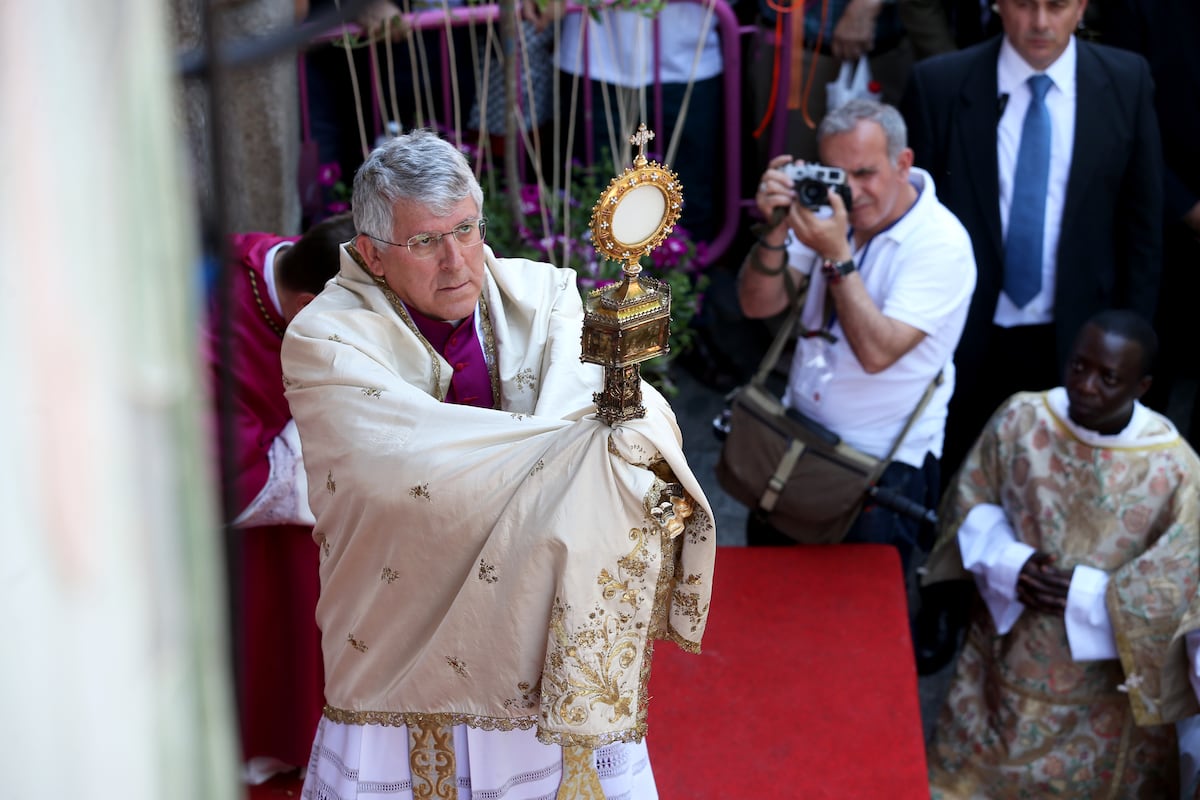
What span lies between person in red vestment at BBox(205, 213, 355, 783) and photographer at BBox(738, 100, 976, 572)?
137 centimetres

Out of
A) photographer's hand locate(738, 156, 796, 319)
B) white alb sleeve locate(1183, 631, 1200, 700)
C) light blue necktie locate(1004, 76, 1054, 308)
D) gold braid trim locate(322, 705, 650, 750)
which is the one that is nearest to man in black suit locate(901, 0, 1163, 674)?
light blue necktie locate(1004, 76, 1054, 308)

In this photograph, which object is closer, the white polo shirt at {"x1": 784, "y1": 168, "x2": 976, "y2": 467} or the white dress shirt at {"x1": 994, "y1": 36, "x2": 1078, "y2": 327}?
the white polo shirt at {"x1": 784, "y1": 168, "x2": 976, "y2": 467}

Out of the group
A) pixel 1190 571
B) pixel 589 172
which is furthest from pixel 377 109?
pixel 1190 571

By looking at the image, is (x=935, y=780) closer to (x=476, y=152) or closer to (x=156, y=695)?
(x=476, y=152)

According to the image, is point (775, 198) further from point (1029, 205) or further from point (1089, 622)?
point (1089, 622)

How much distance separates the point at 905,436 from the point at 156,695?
10.8 ft

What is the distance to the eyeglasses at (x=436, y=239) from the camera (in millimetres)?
2365

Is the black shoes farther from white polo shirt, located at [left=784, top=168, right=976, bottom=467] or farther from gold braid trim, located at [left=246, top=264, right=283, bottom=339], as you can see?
gold braid trim, located at [left=246, top=264, right=283, bottom=339]

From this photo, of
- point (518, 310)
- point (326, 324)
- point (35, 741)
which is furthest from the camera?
point (518, 310)

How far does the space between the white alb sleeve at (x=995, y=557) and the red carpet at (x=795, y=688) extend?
238mm

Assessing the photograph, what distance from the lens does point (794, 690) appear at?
3.56m

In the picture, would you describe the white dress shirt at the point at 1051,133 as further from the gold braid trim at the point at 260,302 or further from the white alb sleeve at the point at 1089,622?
the gold braid trim at the point at 260,302

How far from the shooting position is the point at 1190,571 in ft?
11.6

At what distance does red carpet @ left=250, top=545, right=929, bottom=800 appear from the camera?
325 cm
